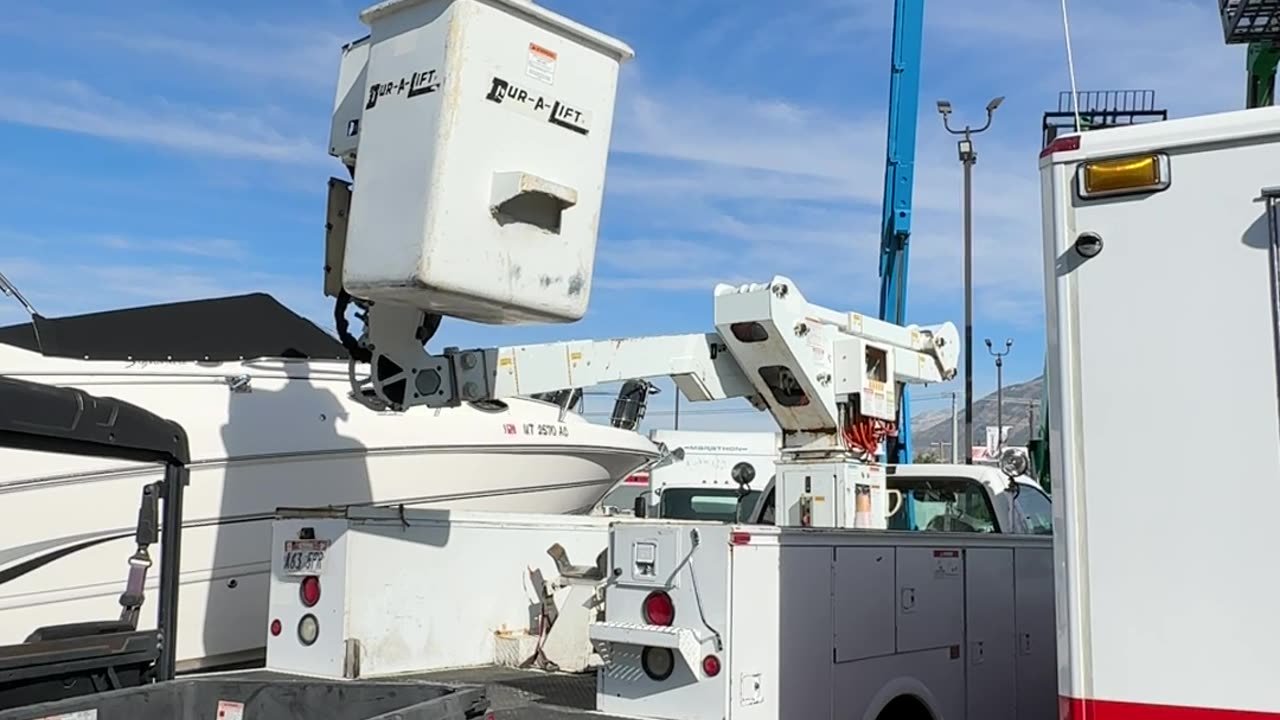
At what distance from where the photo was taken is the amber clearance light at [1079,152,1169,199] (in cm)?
290

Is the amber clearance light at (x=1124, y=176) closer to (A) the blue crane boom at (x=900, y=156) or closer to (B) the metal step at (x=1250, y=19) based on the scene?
(A) the blue crane boom at (x=900, y=156)

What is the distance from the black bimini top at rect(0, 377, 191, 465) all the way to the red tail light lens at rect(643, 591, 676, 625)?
1.72 m

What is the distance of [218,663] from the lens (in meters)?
8.31

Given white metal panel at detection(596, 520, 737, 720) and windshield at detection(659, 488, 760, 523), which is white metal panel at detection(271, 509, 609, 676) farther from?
windshield at detection(659, 488, 760, 523)

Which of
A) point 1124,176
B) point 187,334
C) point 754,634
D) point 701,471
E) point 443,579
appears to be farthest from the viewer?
point 701,471

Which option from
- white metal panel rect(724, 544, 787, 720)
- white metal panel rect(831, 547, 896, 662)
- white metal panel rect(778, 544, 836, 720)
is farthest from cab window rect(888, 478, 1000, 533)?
white metal panel rect(724, 544, 787, 720)

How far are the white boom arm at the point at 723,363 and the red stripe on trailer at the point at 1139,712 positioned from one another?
3065mm

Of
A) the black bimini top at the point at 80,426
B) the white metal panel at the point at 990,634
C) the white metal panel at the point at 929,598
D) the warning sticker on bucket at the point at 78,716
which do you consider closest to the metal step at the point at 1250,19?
the white metal panel at the point at 990,634

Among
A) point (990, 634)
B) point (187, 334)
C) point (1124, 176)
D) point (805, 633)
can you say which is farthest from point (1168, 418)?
point (187, 334)

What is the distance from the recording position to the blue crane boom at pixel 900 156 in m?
13.2

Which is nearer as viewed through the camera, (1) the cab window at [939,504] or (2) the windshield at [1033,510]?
(2) the windshield at [1033,510]

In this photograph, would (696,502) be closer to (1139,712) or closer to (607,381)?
(607,381)

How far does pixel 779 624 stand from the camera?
4.58m

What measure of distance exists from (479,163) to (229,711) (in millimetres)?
2362
